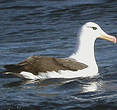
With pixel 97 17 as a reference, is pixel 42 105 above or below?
below

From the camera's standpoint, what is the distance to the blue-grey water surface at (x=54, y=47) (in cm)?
1148

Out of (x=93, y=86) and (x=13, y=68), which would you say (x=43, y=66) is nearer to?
(x=13, y=68)

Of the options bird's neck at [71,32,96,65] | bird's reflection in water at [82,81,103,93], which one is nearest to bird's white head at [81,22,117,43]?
bird's neck at [71,32,96,65]

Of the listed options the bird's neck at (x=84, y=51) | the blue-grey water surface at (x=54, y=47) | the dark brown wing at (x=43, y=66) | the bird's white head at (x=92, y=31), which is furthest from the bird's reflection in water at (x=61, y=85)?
the bird's white head at (x=92, y=31)

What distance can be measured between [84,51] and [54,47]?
2368mm

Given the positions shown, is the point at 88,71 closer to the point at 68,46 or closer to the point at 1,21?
the point at 68,46

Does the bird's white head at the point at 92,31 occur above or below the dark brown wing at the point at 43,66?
above

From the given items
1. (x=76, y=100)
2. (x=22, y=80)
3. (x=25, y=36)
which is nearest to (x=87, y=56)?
(x=22, y=80)

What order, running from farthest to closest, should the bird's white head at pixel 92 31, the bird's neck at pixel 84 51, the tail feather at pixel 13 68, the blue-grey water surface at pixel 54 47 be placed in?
the bird's white head at pixel 92 31 → the bird's neck at pixel 84 51 → the tail feather at pixel 13 68 → the blue-grey water surface at pixel 54 47

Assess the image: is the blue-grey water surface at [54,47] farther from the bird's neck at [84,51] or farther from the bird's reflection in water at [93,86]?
the bird's neck at [84,51]

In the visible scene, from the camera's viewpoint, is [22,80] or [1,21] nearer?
[22,80]

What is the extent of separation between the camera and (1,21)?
20.9 meters

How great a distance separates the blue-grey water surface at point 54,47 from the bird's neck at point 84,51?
0.42 meters

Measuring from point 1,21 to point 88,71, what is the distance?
769 centimetres
